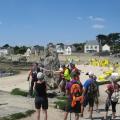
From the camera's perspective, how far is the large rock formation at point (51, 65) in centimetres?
2220

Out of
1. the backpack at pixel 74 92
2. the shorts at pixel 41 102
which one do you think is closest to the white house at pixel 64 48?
the shorts at pixel 41 102

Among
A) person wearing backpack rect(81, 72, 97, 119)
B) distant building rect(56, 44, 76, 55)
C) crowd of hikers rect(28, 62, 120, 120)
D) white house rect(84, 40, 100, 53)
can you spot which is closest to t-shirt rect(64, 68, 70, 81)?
crowd of hikers rect(28, 62, 120, 120)

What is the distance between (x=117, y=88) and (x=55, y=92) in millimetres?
6622

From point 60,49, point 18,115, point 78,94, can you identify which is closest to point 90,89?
point 78,94

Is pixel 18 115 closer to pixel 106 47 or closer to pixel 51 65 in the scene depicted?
pixel 51 65

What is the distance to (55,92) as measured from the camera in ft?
68.4

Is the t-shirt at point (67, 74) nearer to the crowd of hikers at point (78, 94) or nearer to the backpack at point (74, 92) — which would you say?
the crowd of hikers at point (78, 94)

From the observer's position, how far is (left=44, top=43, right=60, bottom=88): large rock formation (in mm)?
22203

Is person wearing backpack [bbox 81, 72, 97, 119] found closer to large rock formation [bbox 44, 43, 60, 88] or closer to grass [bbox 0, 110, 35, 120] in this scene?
grass [bbox 0, 110, 35, 120]

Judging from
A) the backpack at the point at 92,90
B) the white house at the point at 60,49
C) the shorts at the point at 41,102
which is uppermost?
the white house at the point at 60,49

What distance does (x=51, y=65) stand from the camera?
22.6 meters

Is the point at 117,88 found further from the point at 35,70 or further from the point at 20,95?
the point at 20,95

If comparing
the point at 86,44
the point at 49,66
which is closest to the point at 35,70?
the point at 49,66

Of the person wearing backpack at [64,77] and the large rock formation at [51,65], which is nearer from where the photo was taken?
the person wearing backpack at [64,77]
